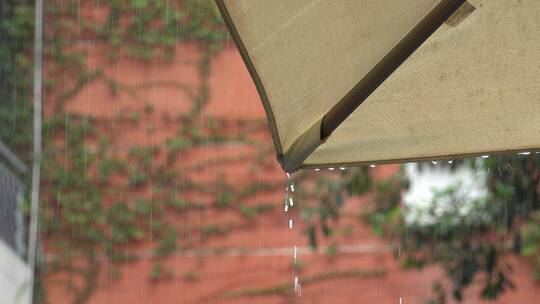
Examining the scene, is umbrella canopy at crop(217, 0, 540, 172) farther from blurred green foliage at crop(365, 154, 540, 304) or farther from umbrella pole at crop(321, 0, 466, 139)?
blurred green foliage at crop(365, 154, 540, 304)

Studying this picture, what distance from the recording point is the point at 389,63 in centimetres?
172

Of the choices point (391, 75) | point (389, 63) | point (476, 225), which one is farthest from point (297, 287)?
point (389, 63)

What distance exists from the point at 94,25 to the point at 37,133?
918 millimetres

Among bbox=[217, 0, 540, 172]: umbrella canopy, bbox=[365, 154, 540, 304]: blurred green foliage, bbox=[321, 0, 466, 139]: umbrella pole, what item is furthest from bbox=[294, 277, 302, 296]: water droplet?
bbox=[321, 0, 466, 139]: umbrella pole

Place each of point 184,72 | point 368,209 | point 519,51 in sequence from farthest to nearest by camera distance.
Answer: point 184,72
point 368,209
point 519,51

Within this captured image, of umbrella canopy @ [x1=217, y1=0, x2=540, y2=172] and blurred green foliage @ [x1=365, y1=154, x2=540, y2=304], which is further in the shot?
blurred green foliage @ [x1=365, y1=154, x2=540, y2=304]

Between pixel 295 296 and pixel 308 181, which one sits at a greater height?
pixel 308 181

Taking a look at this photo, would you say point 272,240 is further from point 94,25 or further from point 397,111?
point 397,111

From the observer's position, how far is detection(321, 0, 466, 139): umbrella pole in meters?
1.69

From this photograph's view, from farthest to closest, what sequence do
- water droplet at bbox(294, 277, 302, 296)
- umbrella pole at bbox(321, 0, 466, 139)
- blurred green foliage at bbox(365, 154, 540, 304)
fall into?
water droplet at bbox(294, 277, 302, 296) < blurred green foliage at bbox(365, 154, 540, 304) < umbrella pole at bbox(321, 0, 466, 139)

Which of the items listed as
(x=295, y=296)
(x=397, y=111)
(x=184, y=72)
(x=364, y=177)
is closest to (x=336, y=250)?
(x=295, y=296)

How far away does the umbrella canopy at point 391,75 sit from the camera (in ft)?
5.81

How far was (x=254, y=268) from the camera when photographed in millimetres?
7348

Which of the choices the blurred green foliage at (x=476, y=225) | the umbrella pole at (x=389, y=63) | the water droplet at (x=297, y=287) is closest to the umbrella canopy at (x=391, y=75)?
the umbrella pole at (x=389, y=63)
